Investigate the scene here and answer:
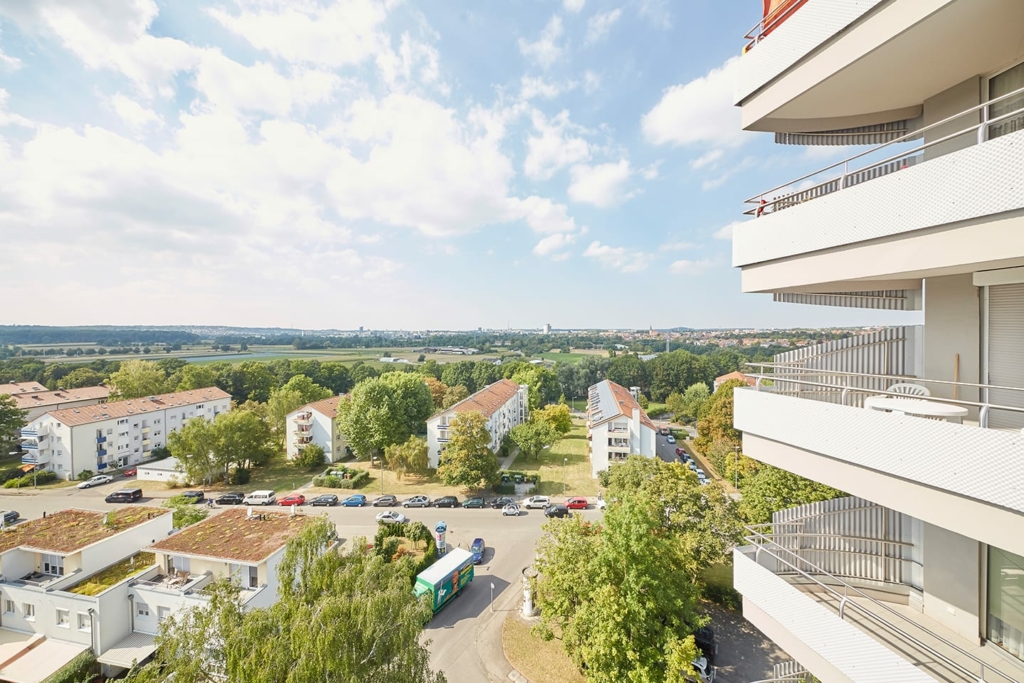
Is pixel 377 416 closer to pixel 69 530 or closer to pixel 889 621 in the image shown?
Answer: pixel 69 530

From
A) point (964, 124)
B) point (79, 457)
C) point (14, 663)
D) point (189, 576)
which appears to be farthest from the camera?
point (79, 457)

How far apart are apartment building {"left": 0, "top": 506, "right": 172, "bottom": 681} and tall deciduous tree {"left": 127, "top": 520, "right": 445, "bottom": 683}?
917 cm

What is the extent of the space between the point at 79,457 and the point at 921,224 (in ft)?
165

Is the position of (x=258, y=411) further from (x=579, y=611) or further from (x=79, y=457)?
(x=579, y=611)

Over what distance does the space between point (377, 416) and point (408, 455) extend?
437 centimetres

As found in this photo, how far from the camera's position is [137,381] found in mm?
47844

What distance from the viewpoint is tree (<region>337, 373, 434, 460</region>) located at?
32875mm

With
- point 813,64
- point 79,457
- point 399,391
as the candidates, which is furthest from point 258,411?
point 813,64

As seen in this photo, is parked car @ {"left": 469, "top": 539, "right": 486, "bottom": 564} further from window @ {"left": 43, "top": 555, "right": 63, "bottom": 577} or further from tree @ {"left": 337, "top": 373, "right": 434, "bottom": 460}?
window @ {"left": 43, "top": 555, "right": 63, "bottom": 577}

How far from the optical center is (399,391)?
3528 cm

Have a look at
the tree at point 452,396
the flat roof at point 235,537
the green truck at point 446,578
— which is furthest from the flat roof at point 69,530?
the tree at point 452,396

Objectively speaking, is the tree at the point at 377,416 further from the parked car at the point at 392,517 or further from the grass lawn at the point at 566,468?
the grass lawn at the point at 566,468

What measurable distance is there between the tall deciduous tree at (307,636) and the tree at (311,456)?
89.9 ft

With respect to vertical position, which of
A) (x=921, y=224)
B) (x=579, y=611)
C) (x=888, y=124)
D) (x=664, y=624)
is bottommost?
(x=664, y=624)
